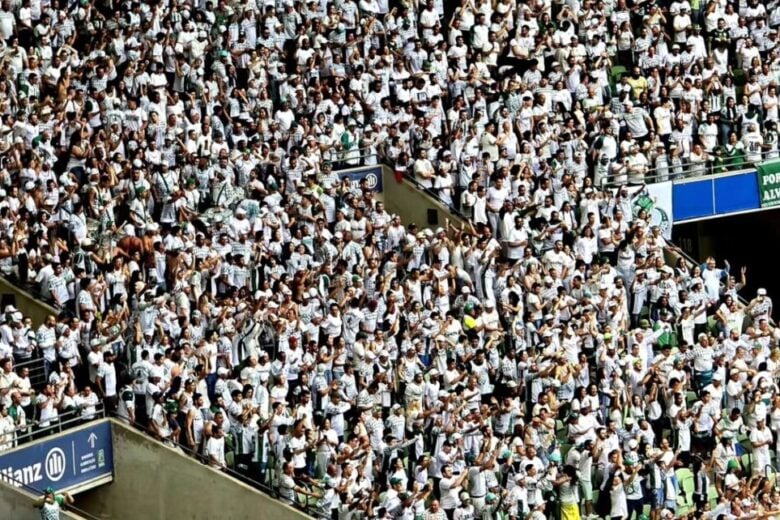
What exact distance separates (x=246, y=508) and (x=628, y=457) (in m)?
6.20

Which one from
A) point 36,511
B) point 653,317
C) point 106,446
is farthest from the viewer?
point 653,317

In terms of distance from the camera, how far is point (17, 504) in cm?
3070

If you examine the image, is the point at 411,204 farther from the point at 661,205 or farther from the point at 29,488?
the point at 29,488

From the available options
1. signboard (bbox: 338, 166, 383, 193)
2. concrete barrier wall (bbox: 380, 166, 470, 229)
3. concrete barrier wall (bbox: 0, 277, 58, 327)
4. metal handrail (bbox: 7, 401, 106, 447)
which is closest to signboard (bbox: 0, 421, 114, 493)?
metal handrail (bbox: 7, 401, 106, 447)

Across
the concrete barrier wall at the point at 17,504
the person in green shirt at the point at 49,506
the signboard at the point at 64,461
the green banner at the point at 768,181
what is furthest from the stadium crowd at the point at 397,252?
the person in green shirt at the point at 49,506

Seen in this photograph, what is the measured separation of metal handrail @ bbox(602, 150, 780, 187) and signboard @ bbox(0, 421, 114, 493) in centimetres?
1223

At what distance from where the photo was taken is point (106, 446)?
32688mm

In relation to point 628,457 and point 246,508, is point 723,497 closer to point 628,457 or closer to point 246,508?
point 628,457

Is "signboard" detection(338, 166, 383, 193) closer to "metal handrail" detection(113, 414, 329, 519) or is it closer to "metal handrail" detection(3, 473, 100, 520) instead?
"metal handrail" detection(113, 414, 329, 519)

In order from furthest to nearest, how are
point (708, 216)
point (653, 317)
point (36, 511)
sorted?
point (708, 216) < point (653, 317) < point (36, 511)

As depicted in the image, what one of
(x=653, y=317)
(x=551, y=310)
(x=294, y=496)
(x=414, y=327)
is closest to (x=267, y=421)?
(x=294, y=496)

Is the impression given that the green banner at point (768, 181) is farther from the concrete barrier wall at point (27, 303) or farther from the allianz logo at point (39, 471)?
the allianz logo at point (39, 471)

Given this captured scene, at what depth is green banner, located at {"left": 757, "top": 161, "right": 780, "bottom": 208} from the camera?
1674 inches

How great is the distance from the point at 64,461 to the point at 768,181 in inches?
672
